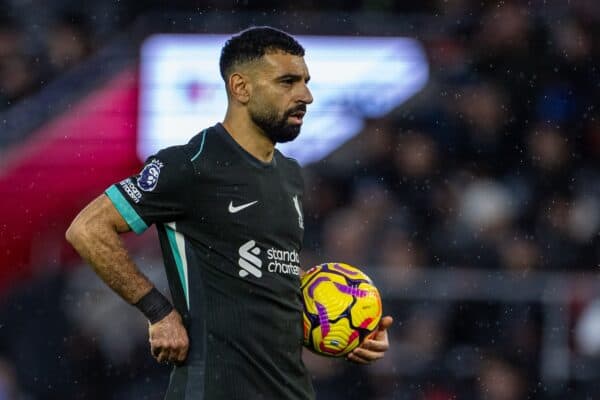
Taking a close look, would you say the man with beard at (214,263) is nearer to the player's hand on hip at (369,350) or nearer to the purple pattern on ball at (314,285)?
the purple pattern on ball at (314,285)

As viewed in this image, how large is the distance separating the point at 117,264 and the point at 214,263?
0.32m

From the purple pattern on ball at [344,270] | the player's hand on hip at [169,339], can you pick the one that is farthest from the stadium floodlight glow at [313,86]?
the player's hand on hip at [169,339]

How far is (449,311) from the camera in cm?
747

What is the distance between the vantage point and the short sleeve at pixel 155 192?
3705 millimetres

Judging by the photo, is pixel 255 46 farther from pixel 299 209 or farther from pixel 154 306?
pixel 154 306

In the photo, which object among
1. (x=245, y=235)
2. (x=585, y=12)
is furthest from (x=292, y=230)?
(x=585, y=12)

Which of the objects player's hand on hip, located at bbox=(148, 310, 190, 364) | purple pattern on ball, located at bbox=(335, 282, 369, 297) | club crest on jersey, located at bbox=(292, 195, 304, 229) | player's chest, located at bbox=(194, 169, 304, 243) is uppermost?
player's chest, located at bbox=(194, 169, 304, 243)

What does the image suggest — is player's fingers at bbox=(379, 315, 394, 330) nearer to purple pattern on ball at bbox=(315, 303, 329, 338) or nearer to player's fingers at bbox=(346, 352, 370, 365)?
player's fingers at bbox=(346, 352, 370, 365)

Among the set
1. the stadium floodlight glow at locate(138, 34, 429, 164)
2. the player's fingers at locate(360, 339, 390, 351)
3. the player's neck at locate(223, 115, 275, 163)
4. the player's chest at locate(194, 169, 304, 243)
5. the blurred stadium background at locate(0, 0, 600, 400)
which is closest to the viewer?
the player's chest at locate(194, 169, 304, 243)

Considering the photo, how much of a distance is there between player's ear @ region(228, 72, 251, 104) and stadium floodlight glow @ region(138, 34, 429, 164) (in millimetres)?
3716

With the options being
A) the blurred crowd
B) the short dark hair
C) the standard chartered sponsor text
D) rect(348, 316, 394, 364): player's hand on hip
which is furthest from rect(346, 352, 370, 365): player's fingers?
the blurred crowd

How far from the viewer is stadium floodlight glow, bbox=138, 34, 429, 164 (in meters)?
7.97

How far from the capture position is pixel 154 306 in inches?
146

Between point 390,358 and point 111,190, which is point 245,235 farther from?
point 390,358
